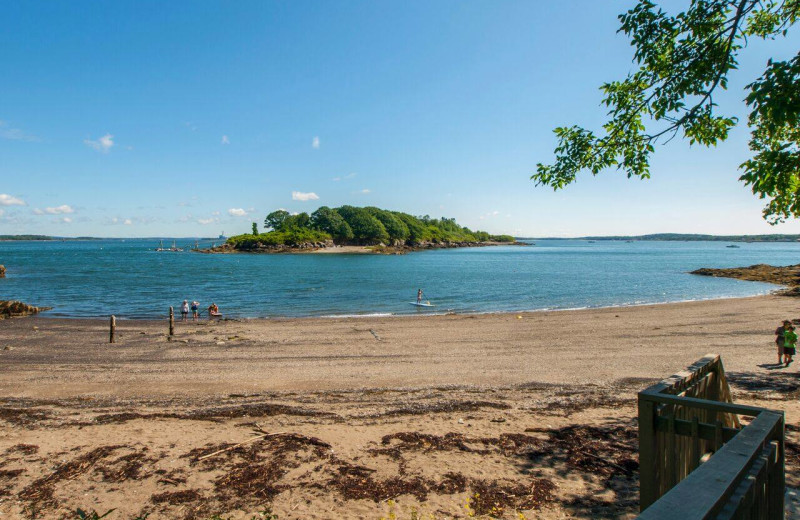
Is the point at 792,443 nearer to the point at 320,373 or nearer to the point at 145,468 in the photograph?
the point at 145,468

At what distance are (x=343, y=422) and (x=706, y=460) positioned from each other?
8034 millimetres

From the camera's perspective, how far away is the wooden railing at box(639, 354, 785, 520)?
1.82 metres

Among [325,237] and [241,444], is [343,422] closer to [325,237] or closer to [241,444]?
[241,444]

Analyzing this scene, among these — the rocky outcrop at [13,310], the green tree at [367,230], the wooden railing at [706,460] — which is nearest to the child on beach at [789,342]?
the wooden railing at [706,460]

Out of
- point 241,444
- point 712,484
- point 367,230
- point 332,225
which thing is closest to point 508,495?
point 241,444

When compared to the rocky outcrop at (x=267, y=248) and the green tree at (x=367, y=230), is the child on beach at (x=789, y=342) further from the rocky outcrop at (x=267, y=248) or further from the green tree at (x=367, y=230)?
the green tree at (x=367, y=230)

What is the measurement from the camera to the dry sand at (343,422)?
21.2 ft

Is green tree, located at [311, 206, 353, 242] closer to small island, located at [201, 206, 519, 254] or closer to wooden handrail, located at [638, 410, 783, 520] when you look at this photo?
small island, located at [201, 206, 519, 254]

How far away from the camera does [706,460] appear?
2535 millimetres

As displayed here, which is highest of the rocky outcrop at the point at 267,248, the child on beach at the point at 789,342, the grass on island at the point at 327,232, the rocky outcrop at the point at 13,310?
the grass on island at the point at 327,232

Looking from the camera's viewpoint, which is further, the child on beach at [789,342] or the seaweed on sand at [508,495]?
the child on beach at [789,342]

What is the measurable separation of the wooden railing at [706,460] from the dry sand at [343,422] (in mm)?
2223

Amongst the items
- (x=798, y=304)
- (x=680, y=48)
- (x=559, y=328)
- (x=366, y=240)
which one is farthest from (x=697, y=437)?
(x=366, y=240)

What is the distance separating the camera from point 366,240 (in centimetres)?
18450
